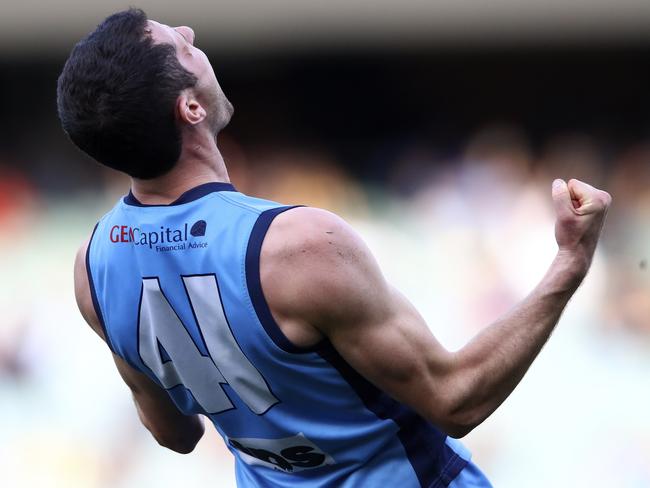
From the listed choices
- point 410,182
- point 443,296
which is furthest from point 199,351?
point 410,182

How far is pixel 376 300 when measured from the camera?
2107mm

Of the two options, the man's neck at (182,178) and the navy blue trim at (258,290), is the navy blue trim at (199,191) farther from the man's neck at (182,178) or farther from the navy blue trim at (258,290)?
the navy blue trim at (258,290)

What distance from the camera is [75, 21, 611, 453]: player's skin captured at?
81.7 inches

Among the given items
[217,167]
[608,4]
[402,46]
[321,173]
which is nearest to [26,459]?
[321,173]

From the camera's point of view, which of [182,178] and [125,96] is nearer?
[125,96]

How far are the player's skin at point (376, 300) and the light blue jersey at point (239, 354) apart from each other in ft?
0.17

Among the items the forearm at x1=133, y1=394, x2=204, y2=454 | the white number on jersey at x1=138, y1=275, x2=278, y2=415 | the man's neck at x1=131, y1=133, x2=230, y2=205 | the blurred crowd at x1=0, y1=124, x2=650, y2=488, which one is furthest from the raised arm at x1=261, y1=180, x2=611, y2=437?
the blurred crowd at x1=0, y1=124, x2=650, y2=488

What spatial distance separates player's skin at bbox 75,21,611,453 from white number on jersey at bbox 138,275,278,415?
0.48 feet

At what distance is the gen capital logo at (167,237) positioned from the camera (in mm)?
2186

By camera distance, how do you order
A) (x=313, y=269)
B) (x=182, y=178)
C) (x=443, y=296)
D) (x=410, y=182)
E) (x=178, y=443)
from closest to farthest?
(x=313, y=269)
(x=182, y=178)
(x=178, y=443)
(x=443, y=296)
(x=410, y=182)

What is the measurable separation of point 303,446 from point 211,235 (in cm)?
53

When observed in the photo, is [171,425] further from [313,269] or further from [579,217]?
[579,217]

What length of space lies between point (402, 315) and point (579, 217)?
451 mm

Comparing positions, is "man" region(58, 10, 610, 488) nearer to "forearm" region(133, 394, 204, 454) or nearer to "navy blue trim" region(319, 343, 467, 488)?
"navy blue trim" region(319, 343, 467, 488)
